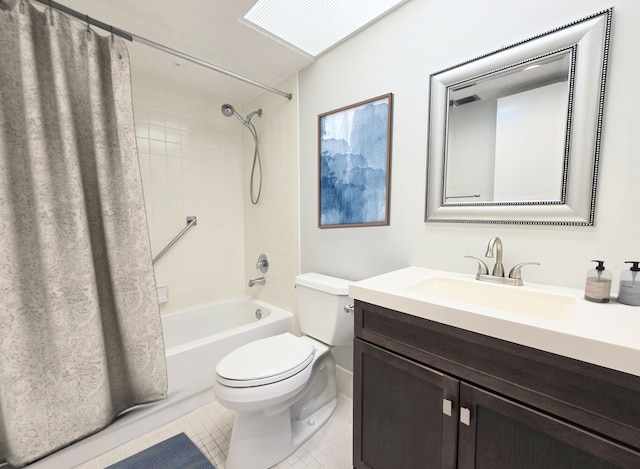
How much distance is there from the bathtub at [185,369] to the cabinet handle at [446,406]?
1279 millimetres

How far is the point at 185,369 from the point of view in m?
1.51

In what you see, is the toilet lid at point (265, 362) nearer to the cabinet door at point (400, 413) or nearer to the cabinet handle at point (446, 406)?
the cabinet door at point (400, 413)

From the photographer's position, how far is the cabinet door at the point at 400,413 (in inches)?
30.5

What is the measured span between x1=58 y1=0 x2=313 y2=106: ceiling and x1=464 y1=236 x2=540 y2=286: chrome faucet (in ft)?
4.95

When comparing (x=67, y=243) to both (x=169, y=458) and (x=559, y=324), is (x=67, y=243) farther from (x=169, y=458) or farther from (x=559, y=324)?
(x=559, y=324)

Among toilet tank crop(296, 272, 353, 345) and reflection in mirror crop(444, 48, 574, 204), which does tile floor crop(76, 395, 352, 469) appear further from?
reflection in mirror crop(444, 48, 574, 204)

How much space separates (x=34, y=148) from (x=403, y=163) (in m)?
1.61

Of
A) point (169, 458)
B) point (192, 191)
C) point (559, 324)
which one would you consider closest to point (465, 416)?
point (559, 324)

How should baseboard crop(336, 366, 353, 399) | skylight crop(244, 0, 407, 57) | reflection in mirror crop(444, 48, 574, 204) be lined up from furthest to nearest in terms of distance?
baseboard crop(336, 366, 353, 399) → skylight crop(244, 0, 407, 57) → reflection in mirror crop(444, 48, 574, 204)

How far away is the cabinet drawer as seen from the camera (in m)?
0.53

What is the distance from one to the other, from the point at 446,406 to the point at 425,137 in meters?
1.09

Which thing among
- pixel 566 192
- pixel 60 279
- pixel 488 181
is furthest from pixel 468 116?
pixel 60 279

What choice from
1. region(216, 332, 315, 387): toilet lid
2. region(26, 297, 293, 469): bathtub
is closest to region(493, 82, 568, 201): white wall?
region(216, 332, 315, 387): toilet lid

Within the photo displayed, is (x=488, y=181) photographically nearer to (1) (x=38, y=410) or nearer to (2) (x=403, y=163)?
(2) (x=403, y=163)
